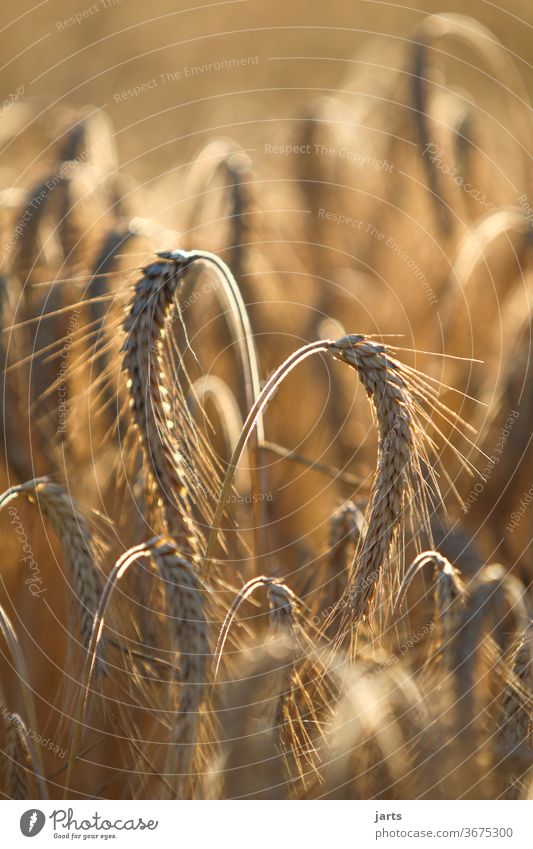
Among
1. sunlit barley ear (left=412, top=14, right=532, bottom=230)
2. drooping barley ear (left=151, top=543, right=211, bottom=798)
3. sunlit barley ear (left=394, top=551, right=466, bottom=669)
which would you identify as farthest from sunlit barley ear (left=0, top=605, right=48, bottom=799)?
sunlit barley ear (left=412, top=14, right=532, bottom=230)

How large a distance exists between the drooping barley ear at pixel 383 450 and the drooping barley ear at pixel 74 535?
32cm

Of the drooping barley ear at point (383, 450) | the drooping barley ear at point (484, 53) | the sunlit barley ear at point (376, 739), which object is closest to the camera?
the drooping barley ear at point (383, 450)

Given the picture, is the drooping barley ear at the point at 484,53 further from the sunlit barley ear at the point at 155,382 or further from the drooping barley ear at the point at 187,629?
the drooping barley ear at the point at 187,629

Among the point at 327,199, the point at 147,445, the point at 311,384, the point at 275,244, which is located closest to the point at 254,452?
the point at 147,445

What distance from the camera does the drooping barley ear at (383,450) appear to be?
2.60 feet

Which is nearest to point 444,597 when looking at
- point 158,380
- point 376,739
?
point 376,739

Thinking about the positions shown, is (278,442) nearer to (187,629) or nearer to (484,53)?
(187,629)

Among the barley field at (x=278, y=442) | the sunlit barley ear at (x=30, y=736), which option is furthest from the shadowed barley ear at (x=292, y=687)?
the sunlit barley ear at (x=30, y=736)

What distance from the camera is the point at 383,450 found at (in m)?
0.81

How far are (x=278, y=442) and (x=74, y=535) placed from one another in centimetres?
48

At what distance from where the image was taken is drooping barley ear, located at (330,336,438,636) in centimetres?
79

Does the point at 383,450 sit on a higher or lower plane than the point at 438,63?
lower

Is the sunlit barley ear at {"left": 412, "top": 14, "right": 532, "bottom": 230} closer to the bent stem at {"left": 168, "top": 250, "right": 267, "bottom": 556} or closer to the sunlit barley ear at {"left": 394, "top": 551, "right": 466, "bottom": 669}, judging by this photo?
the bent stem at {"left": 168, "top": 250, "right": 267, "bottom": 556}

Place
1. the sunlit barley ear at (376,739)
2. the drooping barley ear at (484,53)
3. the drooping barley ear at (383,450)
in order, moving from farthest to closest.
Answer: the drooping barley ear at (484,53)
the sunlit barley ear at (376,739)
the drooping barley ear at (383,450)
